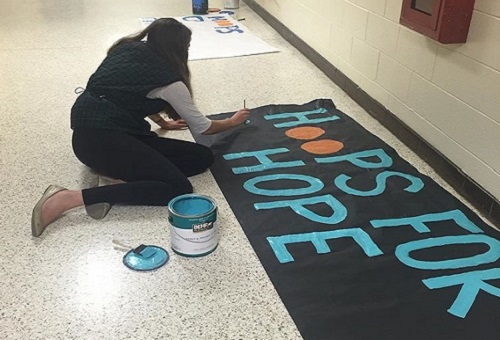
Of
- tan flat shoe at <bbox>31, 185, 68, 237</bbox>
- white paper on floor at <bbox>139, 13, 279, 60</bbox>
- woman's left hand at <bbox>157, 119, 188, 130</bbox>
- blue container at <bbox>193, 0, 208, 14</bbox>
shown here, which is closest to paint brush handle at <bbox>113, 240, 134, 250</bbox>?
tan flat shoe at <bbox>31, 185, 68, 237</bbox>

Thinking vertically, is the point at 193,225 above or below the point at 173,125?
above

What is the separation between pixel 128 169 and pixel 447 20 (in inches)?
54.0

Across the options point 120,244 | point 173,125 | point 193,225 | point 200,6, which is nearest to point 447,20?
point 193,225

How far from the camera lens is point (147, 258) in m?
1.79

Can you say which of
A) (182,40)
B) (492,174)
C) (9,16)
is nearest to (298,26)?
(182,40)

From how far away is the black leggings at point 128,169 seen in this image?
2.00 meters

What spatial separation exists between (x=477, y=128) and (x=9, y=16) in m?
4.32

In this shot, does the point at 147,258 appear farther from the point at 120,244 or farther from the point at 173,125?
the point at 173,125

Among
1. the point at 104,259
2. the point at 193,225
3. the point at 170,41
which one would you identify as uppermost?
the point at 170,41

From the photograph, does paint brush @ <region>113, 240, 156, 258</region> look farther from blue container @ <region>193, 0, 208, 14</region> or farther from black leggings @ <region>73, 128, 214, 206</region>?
blue container @ <region>193, 0, 208, 14</region>

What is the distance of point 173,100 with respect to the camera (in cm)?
212

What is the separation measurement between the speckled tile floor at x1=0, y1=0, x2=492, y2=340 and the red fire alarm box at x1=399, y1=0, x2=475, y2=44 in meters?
0.60

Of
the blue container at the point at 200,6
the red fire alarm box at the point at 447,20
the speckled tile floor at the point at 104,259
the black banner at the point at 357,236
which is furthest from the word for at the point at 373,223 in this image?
the blue container at the point at 200,6

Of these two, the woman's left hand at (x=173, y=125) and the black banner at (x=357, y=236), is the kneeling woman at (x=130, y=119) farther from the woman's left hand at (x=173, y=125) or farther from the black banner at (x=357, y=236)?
the woman's left hand at (x=173, y=125)
